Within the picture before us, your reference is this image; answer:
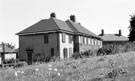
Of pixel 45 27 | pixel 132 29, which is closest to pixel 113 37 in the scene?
pixel 132 29

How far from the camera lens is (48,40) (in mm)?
32312

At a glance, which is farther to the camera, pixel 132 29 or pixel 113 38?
pixel 113 38

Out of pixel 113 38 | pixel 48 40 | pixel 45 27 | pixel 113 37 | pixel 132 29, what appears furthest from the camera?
pixel 113 37

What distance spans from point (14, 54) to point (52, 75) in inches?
1479

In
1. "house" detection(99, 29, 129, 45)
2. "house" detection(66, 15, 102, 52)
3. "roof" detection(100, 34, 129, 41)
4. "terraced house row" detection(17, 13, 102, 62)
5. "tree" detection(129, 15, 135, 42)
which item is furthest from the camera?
"roof" detection(100, 34, 129, 41)

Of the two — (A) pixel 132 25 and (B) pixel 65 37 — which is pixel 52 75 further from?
(A) pixel 132 25

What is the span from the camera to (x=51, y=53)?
32.1 metres

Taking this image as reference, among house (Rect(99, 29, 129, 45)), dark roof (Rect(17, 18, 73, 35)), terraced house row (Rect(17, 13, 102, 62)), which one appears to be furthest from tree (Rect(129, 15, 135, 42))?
house (Rect(99, 29, 129, 45))

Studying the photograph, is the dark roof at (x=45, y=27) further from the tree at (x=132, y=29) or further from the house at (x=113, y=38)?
the house at (x=113, y=38)

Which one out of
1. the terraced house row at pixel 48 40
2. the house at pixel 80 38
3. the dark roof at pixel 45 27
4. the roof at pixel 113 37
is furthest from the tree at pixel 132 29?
the roof at pixel 113 37

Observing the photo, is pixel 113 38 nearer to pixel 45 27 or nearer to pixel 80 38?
pixel 80 38

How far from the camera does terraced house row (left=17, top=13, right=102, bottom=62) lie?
1254 inches

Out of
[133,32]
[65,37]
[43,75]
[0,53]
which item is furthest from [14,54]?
[43,75]

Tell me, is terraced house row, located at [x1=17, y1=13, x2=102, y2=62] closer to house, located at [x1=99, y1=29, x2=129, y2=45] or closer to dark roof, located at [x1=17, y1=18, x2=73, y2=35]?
dark roof, located at [x1=17, y1=18, x2=73, y2=35]
